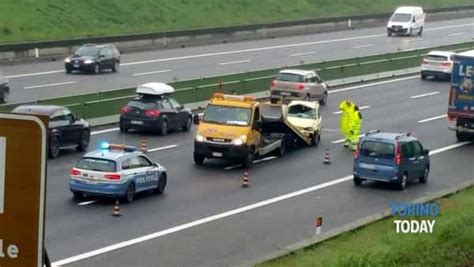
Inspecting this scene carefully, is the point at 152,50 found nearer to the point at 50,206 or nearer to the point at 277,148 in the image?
the point at 277,148

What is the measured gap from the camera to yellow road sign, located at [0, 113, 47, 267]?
3.99 meters

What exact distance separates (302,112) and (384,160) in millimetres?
8880

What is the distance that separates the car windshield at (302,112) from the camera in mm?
38719

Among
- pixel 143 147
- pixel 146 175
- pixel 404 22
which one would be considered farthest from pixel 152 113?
pixel 404 22

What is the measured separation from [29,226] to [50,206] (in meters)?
21.9

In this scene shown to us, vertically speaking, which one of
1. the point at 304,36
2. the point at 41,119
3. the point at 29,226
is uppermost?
the point at 41,119

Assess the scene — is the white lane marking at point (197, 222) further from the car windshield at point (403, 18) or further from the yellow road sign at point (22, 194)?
the car windshield at point (403, 18)

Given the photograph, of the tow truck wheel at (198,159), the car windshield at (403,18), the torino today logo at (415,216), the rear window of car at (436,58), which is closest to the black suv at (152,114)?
the tow truck wheel at (198,159)

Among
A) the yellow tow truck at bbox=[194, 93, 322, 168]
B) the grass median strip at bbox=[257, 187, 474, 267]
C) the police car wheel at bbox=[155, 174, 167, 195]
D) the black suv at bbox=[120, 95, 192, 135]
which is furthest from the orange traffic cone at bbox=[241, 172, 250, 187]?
the black suv at bbox=[120, 95, 192, 135]

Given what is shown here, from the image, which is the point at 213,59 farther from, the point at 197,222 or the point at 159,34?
the point at 197,222

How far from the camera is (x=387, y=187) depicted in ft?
102

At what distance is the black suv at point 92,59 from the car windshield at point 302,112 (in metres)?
16.4

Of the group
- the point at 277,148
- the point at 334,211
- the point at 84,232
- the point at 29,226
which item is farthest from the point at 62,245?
the point at 29,226

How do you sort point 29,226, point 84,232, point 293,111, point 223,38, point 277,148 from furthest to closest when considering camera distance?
point 223,38, point 293,111, point 277,148, point 84,232, point 29,226
